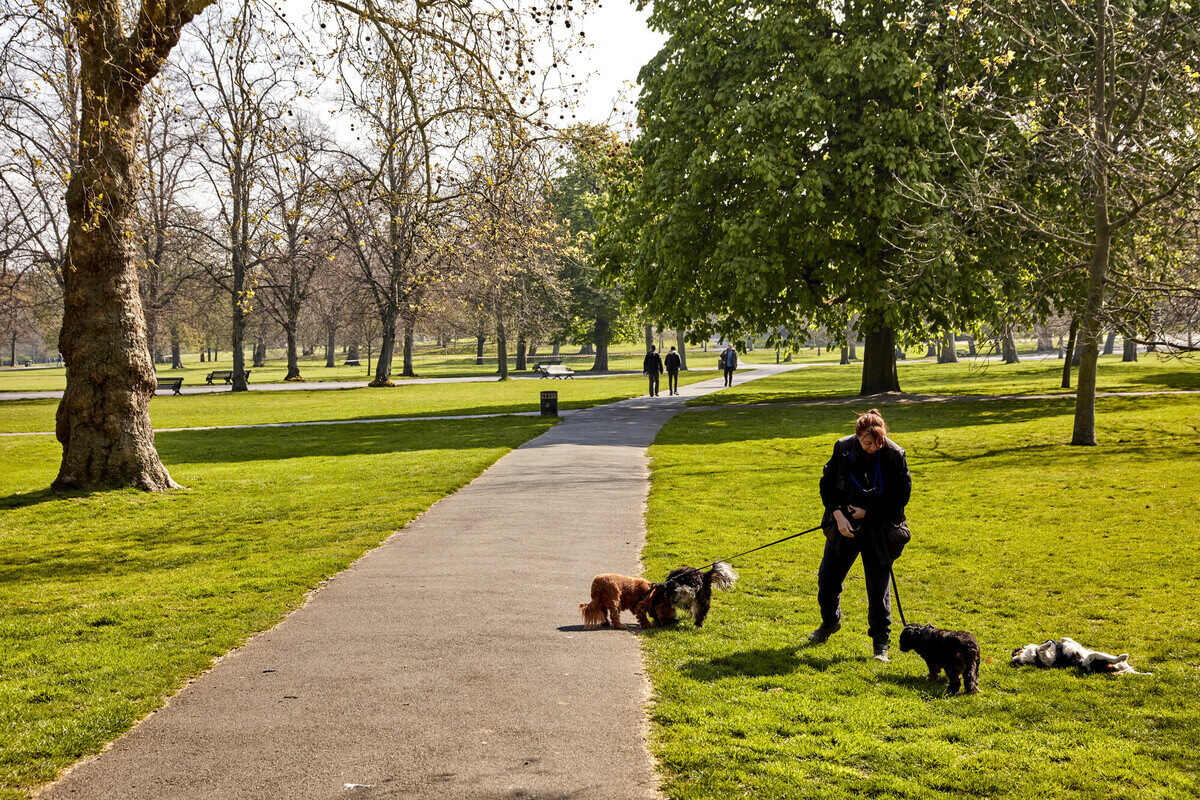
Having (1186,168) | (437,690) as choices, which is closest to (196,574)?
(437,690)

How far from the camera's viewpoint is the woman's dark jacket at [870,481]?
611 cm

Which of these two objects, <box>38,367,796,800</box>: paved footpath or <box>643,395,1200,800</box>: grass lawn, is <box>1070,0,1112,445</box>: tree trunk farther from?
<box>38,367,796,800</box>: paved footpath

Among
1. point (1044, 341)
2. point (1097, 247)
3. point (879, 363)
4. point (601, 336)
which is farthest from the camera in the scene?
point (1044, 341)

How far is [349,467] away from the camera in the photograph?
56.5 ft

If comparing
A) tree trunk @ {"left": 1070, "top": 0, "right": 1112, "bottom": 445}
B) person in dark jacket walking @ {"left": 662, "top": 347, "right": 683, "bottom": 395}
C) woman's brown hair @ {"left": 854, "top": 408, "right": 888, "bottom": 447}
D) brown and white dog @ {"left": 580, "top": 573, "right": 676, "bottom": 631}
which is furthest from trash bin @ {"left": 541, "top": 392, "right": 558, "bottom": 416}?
woman's brown hair @ {"left": 854, "top": 408, "right": 888, "bottom": 447}

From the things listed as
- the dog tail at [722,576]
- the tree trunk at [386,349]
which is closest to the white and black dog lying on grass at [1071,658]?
the dog tail at [722,576]

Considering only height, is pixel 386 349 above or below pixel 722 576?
above

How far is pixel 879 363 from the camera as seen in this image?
2895cm

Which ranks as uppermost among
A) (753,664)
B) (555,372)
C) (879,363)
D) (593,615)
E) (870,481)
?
(879,363)

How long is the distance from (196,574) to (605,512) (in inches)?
208

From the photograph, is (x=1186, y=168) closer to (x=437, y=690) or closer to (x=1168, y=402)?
(x=437, y=690)

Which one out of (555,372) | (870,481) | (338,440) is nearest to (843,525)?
(870,481)

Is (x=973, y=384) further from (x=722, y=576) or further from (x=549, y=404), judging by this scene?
(x=722, y=576)

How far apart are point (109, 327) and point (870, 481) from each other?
12.5 m
